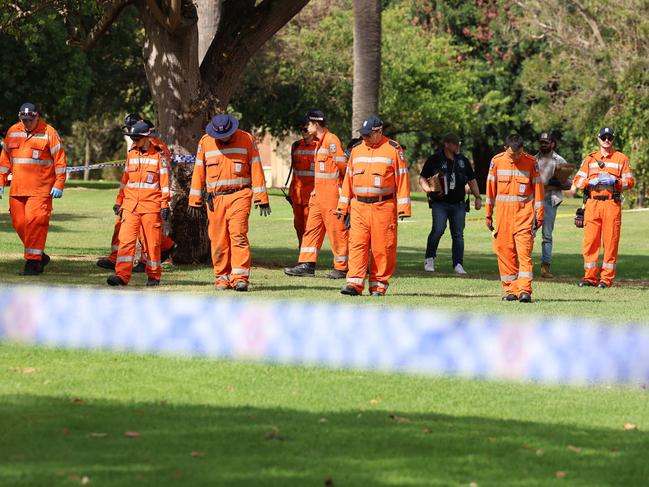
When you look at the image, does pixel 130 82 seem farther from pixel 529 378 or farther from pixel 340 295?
pixel 529 378

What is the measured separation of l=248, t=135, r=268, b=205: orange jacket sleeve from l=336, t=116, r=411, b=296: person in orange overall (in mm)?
885

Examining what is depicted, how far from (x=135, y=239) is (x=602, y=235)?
6.30m

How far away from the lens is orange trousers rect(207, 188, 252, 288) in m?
16.4

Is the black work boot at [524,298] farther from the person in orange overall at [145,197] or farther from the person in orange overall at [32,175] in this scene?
the person in orange overall at [32,175]

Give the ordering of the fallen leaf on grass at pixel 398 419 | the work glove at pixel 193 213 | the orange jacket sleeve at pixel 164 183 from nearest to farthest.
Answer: the fallen leaf on grass at pixel 398 419 < the orange jacket sleeve at pixel 164 183 < the work glove at pixel 193 213

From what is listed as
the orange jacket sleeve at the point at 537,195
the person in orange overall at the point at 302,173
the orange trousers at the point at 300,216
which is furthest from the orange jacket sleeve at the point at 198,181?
the orange jacket sleeve at the point at 537,195

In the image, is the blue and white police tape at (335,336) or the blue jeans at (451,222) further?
the blue jeans at (451,222)

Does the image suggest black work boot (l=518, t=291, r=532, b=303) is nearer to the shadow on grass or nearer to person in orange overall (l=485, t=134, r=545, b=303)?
person in orange overall (l=485, t=134, r=545, b=303)

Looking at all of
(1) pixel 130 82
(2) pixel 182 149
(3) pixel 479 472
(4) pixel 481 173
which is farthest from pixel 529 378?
(4) pixel 481 173

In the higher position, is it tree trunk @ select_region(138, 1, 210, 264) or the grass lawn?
tree trunk @ select_region(138, 1, 210, 264)

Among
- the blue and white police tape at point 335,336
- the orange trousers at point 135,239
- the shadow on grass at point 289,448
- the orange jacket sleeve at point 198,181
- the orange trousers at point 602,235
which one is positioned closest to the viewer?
the shadow on grass at point 289,448

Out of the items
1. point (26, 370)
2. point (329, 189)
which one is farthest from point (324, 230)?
point (26, 370)

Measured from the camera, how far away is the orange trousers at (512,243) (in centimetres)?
1633

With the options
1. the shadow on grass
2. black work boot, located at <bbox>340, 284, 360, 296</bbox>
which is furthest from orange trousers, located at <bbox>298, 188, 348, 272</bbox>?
the shadow on grass
